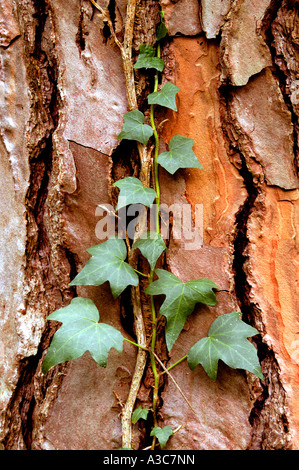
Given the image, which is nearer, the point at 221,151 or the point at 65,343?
the point at 65,343

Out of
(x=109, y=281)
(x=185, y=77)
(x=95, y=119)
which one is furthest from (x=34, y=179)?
(x=185, y=77)

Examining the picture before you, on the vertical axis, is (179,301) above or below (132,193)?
below

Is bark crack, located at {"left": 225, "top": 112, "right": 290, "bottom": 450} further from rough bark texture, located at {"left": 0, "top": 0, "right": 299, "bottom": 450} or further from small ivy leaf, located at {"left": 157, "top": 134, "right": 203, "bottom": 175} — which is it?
small ivy leaf, located at {"left": 157, "top": 134, "right": 203, "bottom": 175}

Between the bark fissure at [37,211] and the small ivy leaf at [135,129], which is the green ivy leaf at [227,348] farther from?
the small ivy leaf at [135,129]

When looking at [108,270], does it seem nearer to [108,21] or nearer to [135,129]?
[135,129]

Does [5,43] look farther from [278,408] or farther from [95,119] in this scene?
[278,408]

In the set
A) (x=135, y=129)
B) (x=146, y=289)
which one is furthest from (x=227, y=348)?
(x=135, y=129)

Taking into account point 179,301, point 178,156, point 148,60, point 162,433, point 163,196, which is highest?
point 148,60

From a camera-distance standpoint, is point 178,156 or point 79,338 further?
point 178,156
